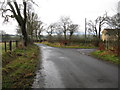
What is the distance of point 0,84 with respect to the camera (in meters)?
4.82

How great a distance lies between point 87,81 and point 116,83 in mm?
1160

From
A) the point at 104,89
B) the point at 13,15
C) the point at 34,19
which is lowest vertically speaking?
the point at 104,89

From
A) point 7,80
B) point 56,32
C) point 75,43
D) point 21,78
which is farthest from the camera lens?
point 56,32

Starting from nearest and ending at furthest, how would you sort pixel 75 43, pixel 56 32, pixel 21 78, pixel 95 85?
pixel 95 85, pixel 21 78, pixel 75 43, pixel 56 32

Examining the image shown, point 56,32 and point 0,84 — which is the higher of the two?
point 56,32

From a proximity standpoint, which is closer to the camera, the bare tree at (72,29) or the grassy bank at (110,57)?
the grassy bank at (110,57)

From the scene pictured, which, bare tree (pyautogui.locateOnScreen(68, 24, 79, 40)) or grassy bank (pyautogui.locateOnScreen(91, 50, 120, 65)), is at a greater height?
bare tree (pyautogui.locateOnScreen(68, 24, 79, 40))

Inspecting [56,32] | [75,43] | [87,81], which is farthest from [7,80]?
[56,32]

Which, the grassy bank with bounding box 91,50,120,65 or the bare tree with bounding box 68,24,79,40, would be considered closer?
the grassy bank with bounding box 91,50,120,65

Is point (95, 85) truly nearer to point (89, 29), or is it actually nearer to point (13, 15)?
point (13, 15)

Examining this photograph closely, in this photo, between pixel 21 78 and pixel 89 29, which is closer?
pixel 21 78

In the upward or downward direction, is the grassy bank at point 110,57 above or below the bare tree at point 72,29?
Result: below

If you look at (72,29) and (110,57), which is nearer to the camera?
(110,57)

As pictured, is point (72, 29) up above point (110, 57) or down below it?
above
